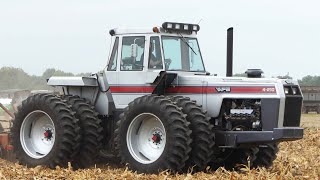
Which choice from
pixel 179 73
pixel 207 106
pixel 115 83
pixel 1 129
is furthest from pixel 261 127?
pixel 1 129

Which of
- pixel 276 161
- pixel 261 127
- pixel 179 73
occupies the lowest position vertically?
pixel 276 161

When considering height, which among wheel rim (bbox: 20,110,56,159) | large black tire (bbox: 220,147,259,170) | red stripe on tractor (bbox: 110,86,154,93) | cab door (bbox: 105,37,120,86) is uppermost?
cab door (bbox: 105,37,120,86)

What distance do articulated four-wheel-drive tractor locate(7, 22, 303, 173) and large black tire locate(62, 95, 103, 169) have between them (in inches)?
0.8

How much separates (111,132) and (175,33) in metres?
2.30

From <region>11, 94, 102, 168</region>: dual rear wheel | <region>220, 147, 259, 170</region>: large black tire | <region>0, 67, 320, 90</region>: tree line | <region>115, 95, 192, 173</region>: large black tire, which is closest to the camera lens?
<region>115, 95, 192, 173</region>: large black tire

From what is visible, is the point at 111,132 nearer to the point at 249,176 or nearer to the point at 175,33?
the point at 175,33

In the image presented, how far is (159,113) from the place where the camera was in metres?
12.1

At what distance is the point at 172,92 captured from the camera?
13.1 metres

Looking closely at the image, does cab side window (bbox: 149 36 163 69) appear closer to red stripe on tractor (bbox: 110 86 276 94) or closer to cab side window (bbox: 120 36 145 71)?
cab side window (bbox: 120 36 145 71)

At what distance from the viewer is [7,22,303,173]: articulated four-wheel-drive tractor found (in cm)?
1203

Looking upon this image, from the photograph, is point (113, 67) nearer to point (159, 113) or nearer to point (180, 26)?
point (180, 26)

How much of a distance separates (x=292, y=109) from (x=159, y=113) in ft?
8.09

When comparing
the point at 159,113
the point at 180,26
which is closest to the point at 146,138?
the point at 159,113

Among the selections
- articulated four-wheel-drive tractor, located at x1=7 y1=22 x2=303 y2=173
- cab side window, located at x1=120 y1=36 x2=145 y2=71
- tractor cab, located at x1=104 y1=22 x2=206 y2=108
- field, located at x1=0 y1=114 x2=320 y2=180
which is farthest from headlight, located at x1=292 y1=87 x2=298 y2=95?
cab side window, located at x1=120 y1=36 x2=145 y2=71
